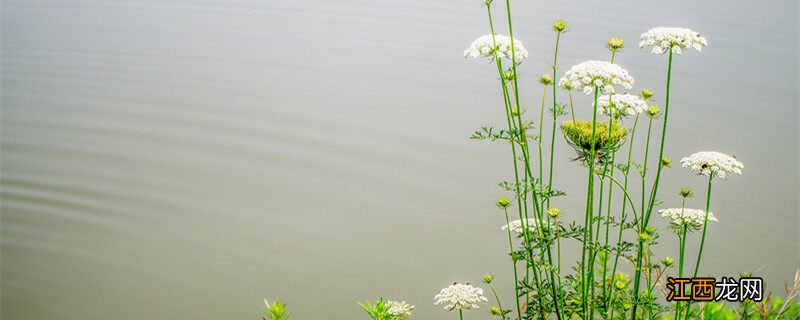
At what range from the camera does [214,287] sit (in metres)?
2.20

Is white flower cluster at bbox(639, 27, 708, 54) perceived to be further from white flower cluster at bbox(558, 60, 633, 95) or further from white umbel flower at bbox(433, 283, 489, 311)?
white umbel flower at bbox(433, 283, 489, 311)

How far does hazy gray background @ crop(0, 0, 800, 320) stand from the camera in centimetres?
228

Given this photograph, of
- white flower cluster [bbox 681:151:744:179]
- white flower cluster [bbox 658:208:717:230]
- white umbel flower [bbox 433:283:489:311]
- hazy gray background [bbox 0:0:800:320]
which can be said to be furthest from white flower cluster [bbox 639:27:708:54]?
hazy gray background [bbox 0:0:800:320]

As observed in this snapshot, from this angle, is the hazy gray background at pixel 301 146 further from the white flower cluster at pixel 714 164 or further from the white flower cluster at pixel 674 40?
the white flower cluster at pixel 674 40

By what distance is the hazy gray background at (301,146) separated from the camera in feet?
7.47

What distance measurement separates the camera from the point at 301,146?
3.07 metres

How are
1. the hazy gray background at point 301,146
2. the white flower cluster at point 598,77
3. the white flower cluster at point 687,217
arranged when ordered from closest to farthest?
the white flower cluster at point 598,77, the white flower cluster at point 687,217, the hazy gray background at point 301,146

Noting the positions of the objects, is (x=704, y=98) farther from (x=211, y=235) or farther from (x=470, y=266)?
(x=211, y=235)

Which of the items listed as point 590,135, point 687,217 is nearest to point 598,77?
point 590,135

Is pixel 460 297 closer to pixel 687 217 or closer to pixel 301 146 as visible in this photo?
pixel 687 217

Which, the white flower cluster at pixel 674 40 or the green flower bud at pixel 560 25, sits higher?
the green flower bud at pixel 560 25

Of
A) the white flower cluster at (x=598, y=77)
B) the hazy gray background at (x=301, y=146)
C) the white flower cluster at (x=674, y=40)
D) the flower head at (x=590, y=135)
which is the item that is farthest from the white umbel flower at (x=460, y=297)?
the hazy gray background at (x=301, y=146)

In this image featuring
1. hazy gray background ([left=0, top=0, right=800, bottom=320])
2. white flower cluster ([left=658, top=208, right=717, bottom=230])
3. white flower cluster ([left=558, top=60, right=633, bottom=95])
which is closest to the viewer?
white flower cluster ([left=558, top=60, right=633, bottom=95])

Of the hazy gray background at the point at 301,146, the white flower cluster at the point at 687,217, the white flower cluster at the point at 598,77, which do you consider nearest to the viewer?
the white flower cluster at the point at 598,77
